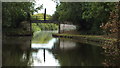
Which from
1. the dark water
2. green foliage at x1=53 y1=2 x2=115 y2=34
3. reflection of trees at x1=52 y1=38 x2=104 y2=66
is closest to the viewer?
the dark water

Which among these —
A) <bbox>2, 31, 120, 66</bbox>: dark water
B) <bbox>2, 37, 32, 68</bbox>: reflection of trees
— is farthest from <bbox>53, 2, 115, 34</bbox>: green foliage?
<bbox>2, 37, 32, 68</bbox>: reflection of trees

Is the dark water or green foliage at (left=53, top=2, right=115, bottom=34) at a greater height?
green foliage at (left=53, top=2, right=115, bottom=34)

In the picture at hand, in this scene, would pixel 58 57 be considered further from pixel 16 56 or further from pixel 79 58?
pixel 16 56

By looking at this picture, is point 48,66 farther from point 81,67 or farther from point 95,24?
point 95,24

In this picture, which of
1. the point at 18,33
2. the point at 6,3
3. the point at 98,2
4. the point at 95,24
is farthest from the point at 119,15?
the point at 18,33

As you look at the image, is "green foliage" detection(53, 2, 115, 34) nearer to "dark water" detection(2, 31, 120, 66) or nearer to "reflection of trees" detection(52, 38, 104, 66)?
"dark water" detection(2, 31, 120, 66)

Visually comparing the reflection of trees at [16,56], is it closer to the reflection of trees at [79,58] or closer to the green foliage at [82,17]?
the reflection of trees at [79,58]

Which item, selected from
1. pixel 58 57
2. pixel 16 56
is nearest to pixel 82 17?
pixel 58 57

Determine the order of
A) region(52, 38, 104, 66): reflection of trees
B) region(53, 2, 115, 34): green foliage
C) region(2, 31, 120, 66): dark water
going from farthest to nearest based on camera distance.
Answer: region(53, 2, 115, 34): green foliage < region(52, 38, 104, 66): reflection of trees < region(2, 31, 120, 66): dark water

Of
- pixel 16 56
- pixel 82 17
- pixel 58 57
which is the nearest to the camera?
pixel 58 57

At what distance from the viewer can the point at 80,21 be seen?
34.5m

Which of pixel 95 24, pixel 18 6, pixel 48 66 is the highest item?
pixel 18 6

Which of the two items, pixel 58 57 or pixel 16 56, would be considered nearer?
pixel 58 57

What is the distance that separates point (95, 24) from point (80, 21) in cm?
411
